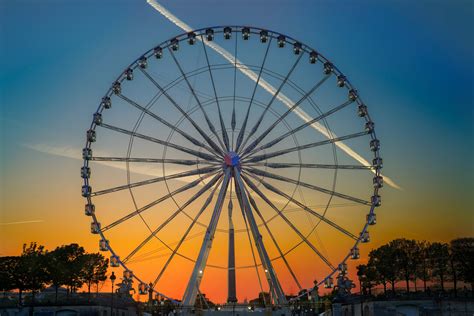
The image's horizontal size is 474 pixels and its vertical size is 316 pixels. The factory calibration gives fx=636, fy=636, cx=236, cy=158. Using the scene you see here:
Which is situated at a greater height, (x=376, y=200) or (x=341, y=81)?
(x=341, y=81)

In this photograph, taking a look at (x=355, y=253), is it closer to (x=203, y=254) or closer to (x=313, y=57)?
(x=203, y=254)

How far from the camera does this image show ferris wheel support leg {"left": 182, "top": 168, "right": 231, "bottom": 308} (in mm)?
44812

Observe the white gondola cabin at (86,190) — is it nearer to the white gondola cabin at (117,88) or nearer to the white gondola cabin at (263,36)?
the white gondola cabin at (117,88)

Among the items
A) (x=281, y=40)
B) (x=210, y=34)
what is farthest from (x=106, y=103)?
(x=281, y=40)

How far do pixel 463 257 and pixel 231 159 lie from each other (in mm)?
66386

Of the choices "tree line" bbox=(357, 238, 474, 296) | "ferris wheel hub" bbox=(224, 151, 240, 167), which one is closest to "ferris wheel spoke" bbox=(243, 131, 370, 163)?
"ferris wheel hub" bbox=(224, 151, 240, 167)

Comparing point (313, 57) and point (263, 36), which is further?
point (313, 57)

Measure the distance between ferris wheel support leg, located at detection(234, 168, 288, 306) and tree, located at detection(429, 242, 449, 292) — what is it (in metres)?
64.7

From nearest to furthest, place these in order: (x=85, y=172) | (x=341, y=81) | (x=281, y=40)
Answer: (x=85, y=172) → (x=281, y=40) → (x=341, y=81)

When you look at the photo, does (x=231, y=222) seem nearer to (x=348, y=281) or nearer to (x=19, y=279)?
(x=348, y=281)

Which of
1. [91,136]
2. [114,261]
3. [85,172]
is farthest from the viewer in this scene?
[91,136]

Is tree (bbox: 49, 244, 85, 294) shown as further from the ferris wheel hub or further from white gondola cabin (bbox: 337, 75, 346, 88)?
white gondola cabin (bbox: 337, 75, 346, 88)

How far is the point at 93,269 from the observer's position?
110 m

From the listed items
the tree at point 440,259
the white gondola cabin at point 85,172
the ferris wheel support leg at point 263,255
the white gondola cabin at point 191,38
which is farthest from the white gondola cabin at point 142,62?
the tree at point 440,259
